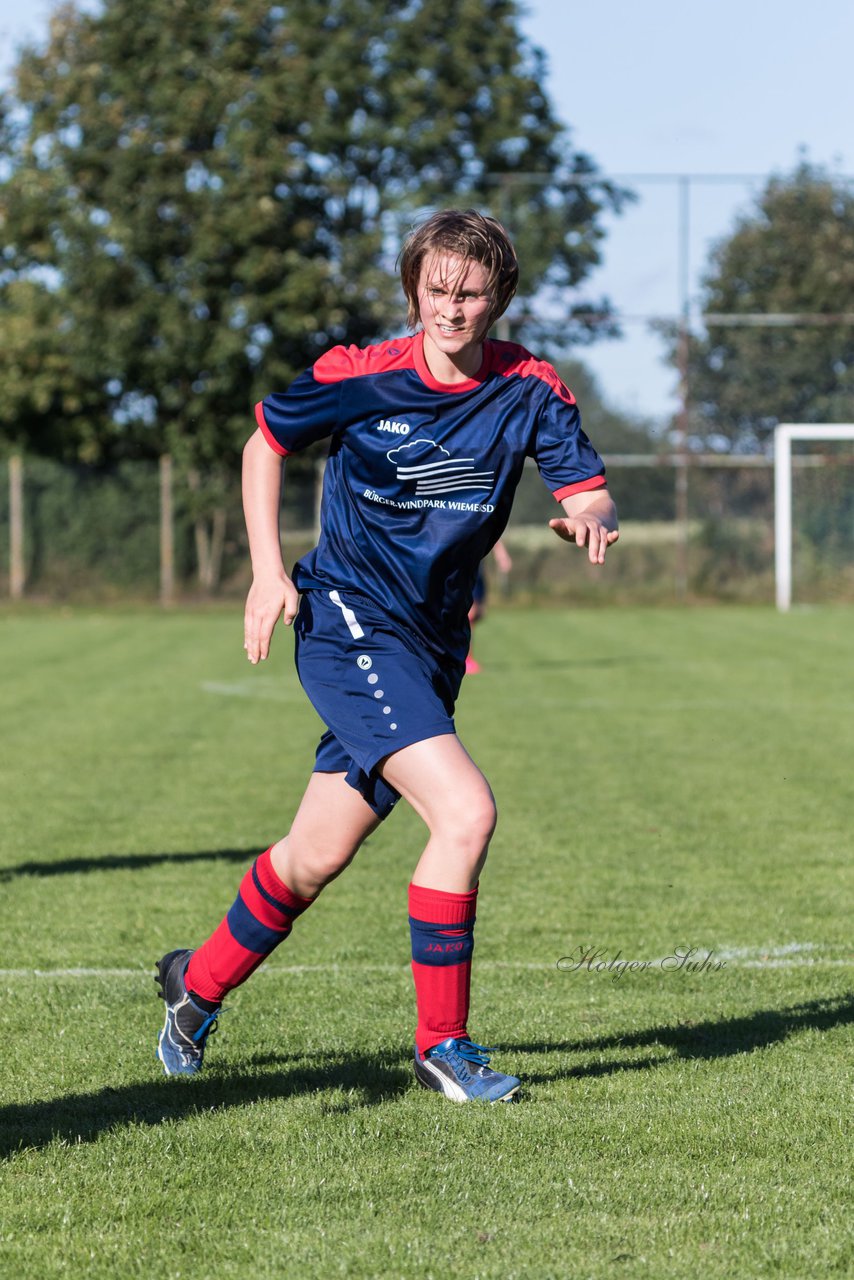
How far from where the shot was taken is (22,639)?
72.9 feet

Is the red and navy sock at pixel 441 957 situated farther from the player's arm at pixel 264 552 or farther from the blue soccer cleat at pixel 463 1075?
the player's arm at pixel 264 552

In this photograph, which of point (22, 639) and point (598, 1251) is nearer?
point (598, 1251)

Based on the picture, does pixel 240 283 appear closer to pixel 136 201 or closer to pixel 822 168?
pixel 136 201

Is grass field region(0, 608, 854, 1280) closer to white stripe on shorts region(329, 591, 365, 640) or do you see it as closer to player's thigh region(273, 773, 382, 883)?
player's thigh region(273, 773, 382, 883)

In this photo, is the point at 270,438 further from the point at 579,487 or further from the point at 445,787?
the point at 445,787

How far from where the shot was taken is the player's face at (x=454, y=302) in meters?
3.56

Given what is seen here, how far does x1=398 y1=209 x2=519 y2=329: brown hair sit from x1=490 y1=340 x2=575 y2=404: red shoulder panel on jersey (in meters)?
0.12

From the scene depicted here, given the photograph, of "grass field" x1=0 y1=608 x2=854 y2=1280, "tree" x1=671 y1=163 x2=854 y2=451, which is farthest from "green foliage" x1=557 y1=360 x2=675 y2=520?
"grass field" x1=0 y1=608 x2=854 y2=1280

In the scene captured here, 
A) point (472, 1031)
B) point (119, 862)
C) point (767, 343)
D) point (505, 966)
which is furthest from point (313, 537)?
point (472, 1031)

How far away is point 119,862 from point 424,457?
3669 mm

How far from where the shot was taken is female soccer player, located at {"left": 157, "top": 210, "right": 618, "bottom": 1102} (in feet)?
→ 11.8

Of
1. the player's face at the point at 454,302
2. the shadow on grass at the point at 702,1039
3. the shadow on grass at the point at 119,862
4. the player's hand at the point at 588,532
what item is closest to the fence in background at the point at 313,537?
the shadow on grass at the point at 119,862

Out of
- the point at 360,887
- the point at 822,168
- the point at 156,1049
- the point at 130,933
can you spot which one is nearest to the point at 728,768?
the point at 360,887

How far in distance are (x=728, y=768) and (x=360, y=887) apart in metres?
3.79
